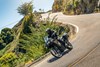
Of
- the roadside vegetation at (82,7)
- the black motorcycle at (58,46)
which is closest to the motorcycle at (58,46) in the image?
the black motorcycle at (58,46)

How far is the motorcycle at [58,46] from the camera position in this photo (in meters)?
14.8

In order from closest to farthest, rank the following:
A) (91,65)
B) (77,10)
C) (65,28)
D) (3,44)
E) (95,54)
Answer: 1. (91,65)
2. (95,54)
3. (65,28)
4. (77,10)
5. (3,44)

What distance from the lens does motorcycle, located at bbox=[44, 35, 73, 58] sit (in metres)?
14.8

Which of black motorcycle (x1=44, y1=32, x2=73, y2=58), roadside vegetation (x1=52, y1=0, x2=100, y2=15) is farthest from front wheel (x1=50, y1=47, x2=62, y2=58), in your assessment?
roadside vegetation (x1=52, y1=0, x2=100, y2=15)

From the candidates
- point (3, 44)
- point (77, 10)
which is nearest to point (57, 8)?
Answer: point (3, 44)

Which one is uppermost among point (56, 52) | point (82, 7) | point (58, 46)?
point (58, 46)

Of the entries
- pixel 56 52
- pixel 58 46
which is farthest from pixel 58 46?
pixel 56 52

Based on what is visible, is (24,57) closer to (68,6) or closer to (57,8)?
(68,6)

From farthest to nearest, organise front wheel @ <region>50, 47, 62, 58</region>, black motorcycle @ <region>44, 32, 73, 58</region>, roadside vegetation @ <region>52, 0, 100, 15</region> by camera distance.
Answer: roadside vegetation @ <region>52, 0, 100, 15</region> → black motorcycle @ <region>44, 32, 73, 58</region> → front wheel @ <region>50, 47, 62, 58</region>

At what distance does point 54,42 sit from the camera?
48.9 ft

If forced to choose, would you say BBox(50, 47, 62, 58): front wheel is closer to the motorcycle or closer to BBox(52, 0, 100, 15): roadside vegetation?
the motorcycle

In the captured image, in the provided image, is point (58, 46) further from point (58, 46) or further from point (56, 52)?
point (56, 52)

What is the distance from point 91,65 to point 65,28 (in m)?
15.5

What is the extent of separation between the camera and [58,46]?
15.1 meters
